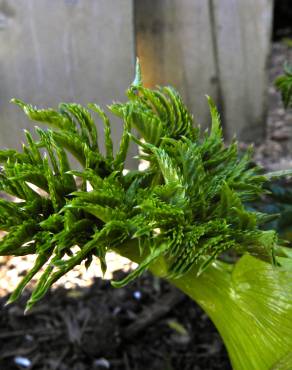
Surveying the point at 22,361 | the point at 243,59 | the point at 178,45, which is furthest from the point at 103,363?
the point at 243,59

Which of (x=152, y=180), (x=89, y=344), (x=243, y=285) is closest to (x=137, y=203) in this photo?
(x=152, y=180)

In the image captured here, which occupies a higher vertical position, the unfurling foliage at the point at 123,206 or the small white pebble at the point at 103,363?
the unfurling foliage at the point at 123,206

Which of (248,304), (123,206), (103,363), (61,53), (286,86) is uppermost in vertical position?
(61,53)

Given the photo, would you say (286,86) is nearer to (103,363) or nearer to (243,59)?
(103,363)

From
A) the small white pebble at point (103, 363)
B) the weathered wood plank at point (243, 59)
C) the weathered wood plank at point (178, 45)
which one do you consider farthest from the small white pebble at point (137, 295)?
the weathered wood plank at point (243, 59)

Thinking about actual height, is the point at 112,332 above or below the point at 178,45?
below

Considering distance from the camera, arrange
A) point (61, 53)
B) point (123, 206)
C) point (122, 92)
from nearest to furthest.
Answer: point (123, 206)
point (61, 53)
point (122, 92)

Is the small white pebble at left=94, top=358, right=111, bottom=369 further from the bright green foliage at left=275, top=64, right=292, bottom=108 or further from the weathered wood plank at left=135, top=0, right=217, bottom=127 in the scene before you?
the weathered wood plank at left=135, top=0, right=217, bottom=127

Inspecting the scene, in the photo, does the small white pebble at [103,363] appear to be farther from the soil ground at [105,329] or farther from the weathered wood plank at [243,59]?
the weathered wood plank at [243,59]
